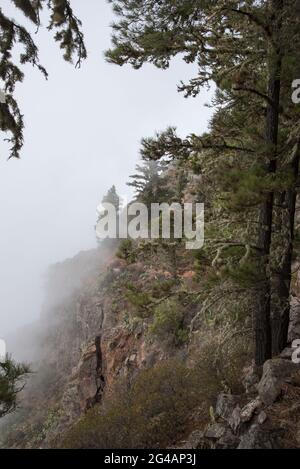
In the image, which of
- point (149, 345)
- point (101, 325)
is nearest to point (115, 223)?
point (101, 325)

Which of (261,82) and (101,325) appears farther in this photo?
(101,325)

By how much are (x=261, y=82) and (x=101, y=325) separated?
23088 millimetres

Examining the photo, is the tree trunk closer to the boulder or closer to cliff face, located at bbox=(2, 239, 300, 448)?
Result: cliff face, located at bbox=(2, 239, 300, 448)
